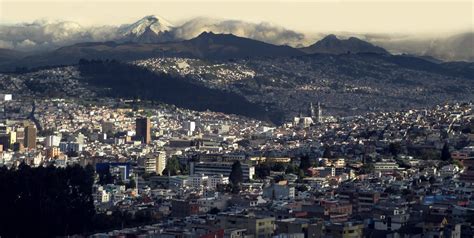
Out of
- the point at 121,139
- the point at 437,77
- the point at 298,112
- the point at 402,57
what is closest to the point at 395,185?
the point at 121,139

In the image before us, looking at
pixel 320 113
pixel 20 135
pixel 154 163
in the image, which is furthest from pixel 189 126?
pixel 154 163

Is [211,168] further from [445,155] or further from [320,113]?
[320,113]

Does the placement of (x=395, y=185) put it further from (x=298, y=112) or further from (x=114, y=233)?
(x=298, y=112)

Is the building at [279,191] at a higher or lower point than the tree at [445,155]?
lower

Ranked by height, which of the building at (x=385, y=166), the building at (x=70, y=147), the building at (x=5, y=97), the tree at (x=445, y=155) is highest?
the building at (x=5, y=97)

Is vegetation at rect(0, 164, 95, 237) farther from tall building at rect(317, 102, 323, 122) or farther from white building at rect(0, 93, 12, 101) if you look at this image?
white building at rect(0, 93, 12, 101)

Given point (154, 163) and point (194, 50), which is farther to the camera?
point (194, 50)

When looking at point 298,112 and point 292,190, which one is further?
point 298,112

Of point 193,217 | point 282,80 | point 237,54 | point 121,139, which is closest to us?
point 193,217

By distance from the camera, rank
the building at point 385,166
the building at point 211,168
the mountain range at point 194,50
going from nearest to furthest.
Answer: the building at point 385,166, the building at point 211,168, the mountain range at point 194,50

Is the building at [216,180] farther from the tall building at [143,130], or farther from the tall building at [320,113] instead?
the tall building at [320,113]

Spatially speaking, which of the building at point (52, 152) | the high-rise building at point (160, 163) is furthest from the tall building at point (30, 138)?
the high-rise building at point (160, 163)
